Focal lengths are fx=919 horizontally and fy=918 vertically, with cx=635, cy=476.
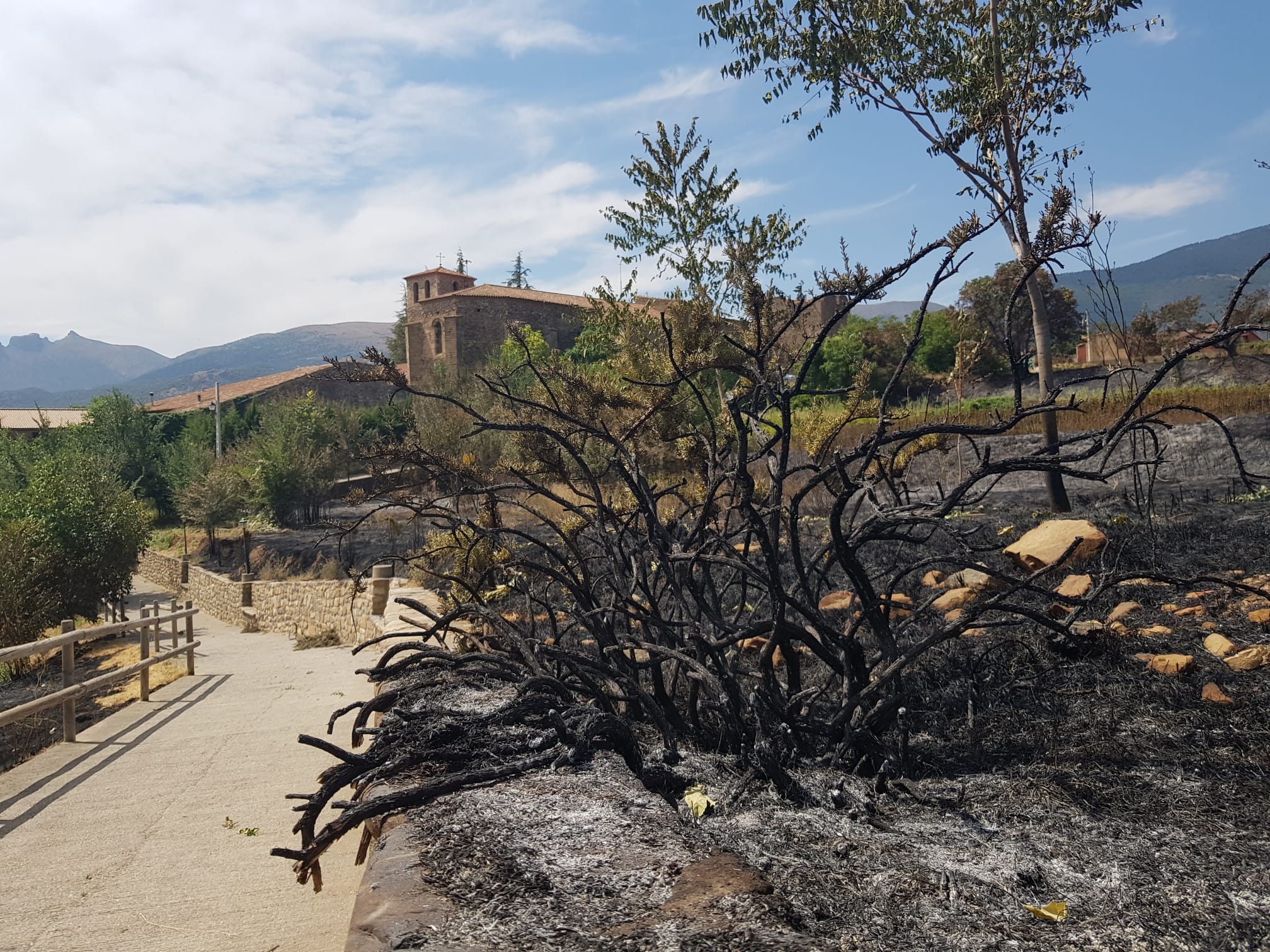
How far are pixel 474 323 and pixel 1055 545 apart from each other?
48213 millimetres

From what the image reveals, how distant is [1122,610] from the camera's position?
16.4ft

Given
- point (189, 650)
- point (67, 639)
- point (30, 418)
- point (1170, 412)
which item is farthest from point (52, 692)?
point (30, 418)

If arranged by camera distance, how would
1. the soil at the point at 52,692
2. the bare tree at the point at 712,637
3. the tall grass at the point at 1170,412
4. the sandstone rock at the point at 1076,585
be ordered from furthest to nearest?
the tall grass at the point at 1170,412
the soil at the point at 52,692
the sandstone rock at the point at 1076,585
the bare tree at the point at 712,637

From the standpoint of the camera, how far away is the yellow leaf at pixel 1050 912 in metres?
2.07

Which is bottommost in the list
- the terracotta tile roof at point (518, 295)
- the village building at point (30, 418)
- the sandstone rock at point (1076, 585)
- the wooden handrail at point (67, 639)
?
the wooden handrail at point (67, 639)

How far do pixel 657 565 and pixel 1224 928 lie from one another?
2.40 m

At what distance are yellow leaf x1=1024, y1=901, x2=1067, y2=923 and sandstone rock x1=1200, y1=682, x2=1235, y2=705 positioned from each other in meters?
1.90

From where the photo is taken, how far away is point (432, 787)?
2.62 metres

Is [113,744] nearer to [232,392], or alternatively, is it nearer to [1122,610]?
[1122,610]

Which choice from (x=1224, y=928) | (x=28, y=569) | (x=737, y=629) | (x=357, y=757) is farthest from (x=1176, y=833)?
(x=28, y=569)

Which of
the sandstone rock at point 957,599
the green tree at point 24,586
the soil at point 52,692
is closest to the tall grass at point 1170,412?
the sandstone rock at point 957,599

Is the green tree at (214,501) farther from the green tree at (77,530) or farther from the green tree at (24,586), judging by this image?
the green tree at (24,586)

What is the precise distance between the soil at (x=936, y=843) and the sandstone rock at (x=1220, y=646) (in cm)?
28

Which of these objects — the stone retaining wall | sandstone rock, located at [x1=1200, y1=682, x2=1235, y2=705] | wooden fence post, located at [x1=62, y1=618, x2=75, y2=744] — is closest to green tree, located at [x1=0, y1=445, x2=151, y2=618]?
the stone retaining wall
